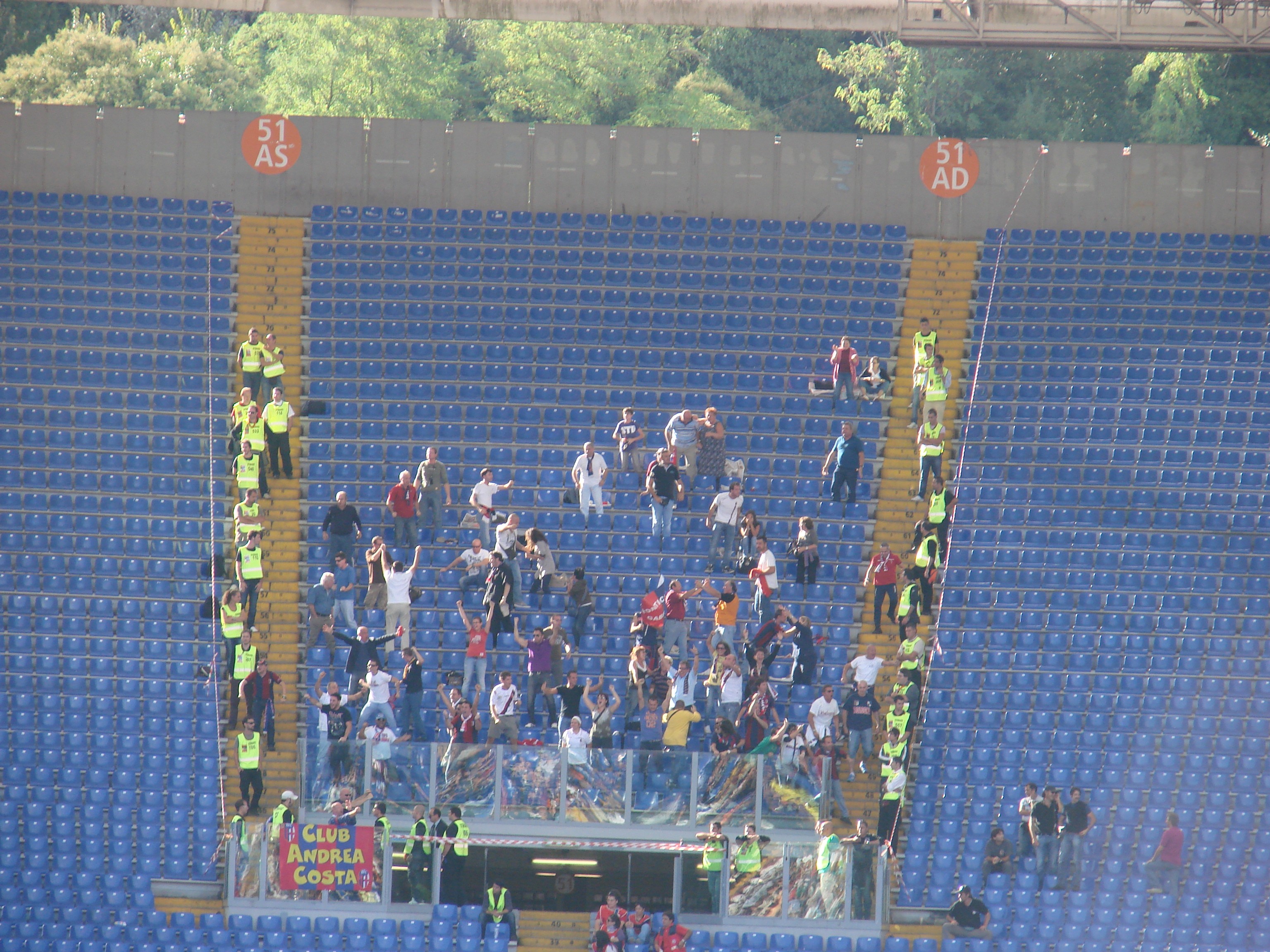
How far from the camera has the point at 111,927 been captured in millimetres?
18297

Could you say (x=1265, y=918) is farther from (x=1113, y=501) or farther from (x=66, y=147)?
(x=66, y=147)

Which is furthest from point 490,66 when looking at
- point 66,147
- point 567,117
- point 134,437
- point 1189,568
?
point 1189,568

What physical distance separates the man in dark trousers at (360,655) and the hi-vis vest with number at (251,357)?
450 centimetres

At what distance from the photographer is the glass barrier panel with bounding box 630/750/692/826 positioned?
1906 cm

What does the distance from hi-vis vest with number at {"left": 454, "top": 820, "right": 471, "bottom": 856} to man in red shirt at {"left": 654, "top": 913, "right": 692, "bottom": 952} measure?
2.34 metres

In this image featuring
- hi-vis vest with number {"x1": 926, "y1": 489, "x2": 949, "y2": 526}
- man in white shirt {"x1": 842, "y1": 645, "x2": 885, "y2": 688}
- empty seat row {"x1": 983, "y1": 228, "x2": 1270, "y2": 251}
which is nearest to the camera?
man in white shirt {"x1": 842, "y1": 645, "x2": 885, "y2": 688}

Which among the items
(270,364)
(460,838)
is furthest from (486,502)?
(460,838)

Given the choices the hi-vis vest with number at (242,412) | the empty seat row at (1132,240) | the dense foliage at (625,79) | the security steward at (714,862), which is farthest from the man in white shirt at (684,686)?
the dense foliage at (625,79)

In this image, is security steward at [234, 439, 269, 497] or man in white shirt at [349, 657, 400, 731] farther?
security steward at [234, 439, 269, 497]

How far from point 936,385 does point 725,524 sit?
3.86 m

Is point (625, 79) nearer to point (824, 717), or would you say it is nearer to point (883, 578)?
point (883, 578)

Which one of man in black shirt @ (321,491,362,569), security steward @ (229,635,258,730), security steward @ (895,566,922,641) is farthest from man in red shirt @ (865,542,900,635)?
security steward @ (229,635,258,730)

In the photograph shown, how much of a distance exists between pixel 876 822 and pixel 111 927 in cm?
887

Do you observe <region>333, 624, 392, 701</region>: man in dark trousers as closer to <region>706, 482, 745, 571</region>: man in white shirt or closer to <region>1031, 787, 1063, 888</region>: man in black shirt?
<region>706, 482, 745, 571</region>: man in white shirt
